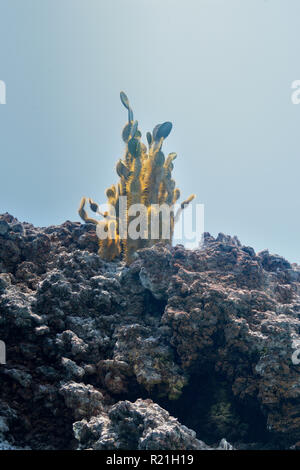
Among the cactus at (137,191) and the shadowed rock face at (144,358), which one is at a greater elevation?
the cactus at (137,191)

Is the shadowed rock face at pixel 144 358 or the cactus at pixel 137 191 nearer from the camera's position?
the shadowed rock face at pixel 144 358

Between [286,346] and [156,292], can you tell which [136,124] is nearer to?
[156,292]

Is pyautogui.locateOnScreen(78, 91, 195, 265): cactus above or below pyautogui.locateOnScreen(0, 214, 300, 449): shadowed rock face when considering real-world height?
above

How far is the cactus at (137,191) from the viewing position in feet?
23.2

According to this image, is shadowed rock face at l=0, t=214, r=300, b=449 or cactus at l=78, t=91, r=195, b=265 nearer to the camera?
shadowed rock face at l=0, t=214, r=300, b=449

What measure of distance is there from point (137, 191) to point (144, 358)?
13.7ft

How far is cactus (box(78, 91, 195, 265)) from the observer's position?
7070mm

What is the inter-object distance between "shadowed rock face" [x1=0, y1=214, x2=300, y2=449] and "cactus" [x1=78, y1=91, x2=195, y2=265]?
107cm

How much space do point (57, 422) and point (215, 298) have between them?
119 inches

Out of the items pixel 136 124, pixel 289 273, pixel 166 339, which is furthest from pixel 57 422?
pixel 136 124

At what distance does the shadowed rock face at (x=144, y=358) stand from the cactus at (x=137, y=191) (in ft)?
3.52

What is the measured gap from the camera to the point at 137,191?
7.07 metres
